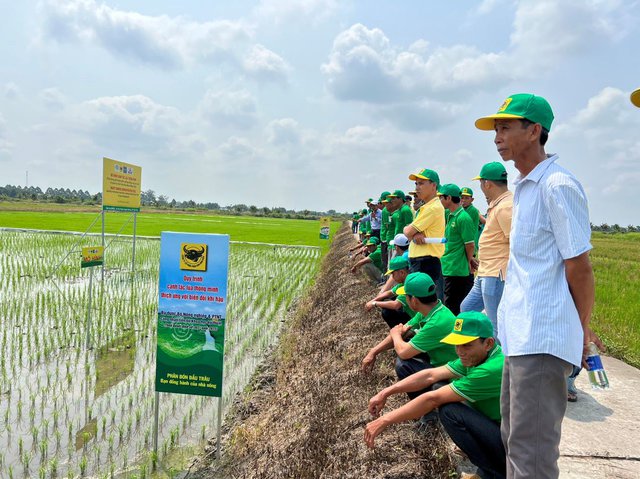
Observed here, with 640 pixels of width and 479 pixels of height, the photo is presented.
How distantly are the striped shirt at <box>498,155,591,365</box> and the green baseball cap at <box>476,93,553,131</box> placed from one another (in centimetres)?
15

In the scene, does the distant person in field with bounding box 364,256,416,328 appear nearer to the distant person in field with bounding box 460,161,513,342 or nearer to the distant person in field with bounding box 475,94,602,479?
the distant person in field with bounding box 460,161,513,342

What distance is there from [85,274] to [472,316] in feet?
39.4

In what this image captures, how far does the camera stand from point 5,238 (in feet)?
61.5

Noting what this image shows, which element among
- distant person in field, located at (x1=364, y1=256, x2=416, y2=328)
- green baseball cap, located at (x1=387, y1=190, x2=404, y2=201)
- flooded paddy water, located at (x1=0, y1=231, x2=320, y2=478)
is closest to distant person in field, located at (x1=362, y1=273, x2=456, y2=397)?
distant person in field, located at (x1=364, y1=256, x2=416, y2=328)

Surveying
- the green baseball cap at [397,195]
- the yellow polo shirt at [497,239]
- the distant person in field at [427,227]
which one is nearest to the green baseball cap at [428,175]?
the distant person in field at [427,227]

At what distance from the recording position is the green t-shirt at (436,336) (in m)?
2.76

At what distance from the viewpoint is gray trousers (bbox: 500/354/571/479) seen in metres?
1.56

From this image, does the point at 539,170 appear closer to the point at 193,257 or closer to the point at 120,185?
the point at 193,257

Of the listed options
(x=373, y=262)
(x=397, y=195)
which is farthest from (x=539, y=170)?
(x=373, y=262)

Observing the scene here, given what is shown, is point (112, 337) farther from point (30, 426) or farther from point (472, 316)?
point (472, 316)

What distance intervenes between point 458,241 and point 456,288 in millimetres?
480

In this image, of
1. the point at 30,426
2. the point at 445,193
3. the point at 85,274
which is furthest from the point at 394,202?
the point at 85,274

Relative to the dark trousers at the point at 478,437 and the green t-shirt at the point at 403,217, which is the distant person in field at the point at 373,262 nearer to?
the green t-shirt at the point at 403,217

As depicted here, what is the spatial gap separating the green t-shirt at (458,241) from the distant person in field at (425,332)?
122 centimetres
